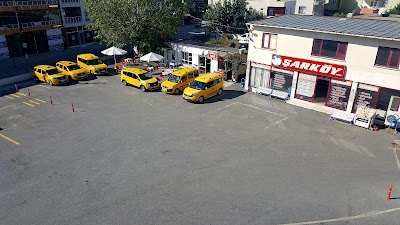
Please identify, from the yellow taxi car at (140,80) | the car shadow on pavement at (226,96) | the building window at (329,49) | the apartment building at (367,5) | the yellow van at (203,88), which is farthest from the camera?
the apartment building at (367,5)

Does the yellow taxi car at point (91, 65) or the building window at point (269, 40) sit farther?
the yellow taxi car at point (91, 65)

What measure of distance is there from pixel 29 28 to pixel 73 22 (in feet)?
26.2

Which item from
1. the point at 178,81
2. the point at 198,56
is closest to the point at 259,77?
the point at 178,81

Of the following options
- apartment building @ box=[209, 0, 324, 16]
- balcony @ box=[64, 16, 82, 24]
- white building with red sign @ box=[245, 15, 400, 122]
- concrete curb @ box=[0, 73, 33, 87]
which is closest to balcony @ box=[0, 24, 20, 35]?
balcony @ box=[64, 16, 82, 24]

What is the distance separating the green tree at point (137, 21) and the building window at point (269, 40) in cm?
1412

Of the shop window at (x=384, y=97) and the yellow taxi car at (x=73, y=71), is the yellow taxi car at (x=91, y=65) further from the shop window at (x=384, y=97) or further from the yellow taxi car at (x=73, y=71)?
the shop window at (x=384, y=97)

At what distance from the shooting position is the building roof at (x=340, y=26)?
22209 mm

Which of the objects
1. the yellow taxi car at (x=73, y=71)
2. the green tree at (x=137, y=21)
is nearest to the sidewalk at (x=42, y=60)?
the yellow taxi car at (x=73, y=71)

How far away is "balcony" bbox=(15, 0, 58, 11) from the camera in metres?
42.5

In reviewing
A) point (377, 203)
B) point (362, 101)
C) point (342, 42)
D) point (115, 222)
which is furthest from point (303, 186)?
point (342, 42)

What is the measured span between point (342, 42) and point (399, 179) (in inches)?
456

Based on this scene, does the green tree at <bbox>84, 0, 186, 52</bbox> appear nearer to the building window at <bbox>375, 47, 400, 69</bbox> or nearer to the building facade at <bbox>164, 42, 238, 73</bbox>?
the building facade at <bbox>164, 42, 238, 73</bbox>

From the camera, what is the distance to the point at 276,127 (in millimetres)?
22484

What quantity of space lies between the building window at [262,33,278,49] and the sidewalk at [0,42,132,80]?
23.0m
